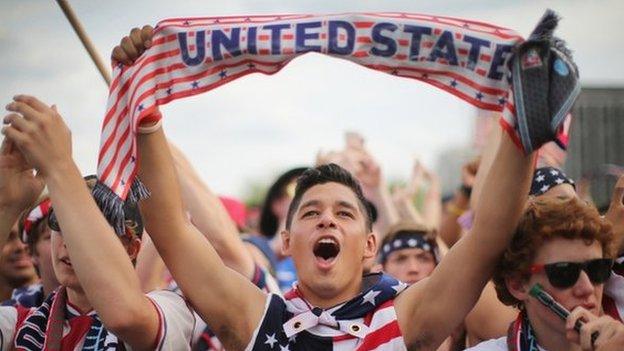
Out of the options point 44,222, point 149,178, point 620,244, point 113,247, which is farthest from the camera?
point 44,222

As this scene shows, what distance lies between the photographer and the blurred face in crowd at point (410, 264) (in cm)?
647

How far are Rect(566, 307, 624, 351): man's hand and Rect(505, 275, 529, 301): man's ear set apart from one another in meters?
0.36

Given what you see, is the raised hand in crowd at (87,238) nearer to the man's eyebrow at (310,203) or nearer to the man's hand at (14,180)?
the man's hand at (14,180)

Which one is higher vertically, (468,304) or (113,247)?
(113,247)

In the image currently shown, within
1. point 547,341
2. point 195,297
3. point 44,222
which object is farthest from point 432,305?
point 44,222

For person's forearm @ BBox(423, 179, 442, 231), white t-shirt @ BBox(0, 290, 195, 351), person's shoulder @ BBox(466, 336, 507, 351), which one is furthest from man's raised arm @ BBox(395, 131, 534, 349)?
person's forearm @ BBox(423, 179, 442, 231)

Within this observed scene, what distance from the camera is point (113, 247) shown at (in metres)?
4.02

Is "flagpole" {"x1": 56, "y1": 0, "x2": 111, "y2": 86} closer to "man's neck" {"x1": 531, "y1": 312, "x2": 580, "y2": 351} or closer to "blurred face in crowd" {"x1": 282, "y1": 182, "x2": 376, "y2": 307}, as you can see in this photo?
"blurred face in crowd" {"x1": 282, "y1": 182, "x2": 376, "y2": 307}

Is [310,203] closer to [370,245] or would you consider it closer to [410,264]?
[370,245]

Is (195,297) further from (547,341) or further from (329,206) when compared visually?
(547,341)

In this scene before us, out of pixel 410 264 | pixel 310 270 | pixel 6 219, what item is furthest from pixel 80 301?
pixel 410 264

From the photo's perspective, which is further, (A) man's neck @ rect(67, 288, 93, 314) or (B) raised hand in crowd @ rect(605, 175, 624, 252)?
(B) raised hand in crowd @ rect(605, 175, 624, 252)

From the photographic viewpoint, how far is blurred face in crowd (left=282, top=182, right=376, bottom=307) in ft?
14.3

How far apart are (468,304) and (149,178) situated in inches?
47.8
